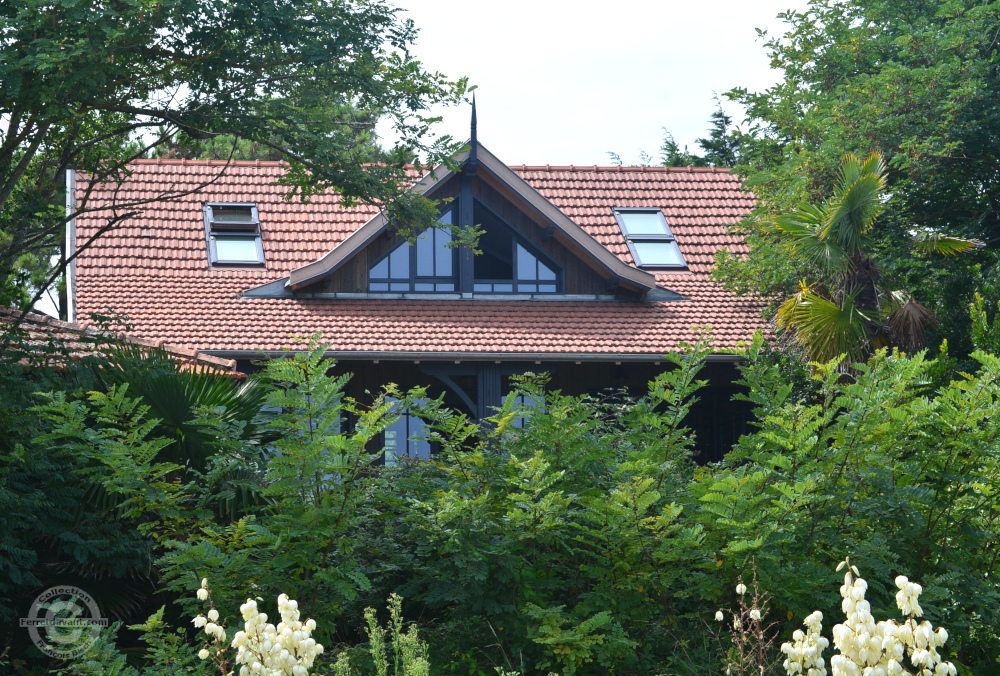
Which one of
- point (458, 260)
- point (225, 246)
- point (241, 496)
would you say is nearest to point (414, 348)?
point (458, 260)

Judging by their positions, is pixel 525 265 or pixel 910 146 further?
pixel 525 265

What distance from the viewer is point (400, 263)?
16484mm

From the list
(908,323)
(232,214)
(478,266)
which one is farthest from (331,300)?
(908,323)

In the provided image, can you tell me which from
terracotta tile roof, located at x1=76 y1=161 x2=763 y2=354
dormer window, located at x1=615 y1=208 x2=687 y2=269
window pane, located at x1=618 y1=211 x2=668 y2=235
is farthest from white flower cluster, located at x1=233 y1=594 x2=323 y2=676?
window pane, located at x1=618 y1=211 x2=668 y2=235

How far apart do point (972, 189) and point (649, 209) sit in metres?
5.68

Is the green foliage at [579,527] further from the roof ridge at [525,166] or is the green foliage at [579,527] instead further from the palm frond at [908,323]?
the roof ridge at [525,166]

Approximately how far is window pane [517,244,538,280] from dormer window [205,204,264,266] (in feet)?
14.3

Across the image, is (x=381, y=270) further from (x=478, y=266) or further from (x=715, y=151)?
(x=715, y=151)

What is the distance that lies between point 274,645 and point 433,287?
13123 millimetres

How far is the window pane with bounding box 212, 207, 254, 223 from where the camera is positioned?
17.4 meters

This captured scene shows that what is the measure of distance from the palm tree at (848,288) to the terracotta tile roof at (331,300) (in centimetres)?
169

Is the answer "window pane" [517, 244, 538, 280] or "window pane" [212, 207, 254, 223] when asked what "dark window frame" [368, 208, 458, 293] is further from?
"window pane" [212, 207, 254, 223]

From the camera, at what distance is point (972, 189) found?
619 inches

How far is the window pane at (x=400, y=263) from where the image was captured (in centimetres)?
1645
